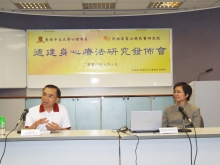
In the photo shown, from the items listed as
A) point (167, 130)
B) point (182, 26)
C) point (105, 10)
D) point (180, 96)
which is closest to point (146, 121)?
point (167, 130)

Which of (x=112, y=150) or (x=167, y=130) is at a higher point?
(x=167, y=130)

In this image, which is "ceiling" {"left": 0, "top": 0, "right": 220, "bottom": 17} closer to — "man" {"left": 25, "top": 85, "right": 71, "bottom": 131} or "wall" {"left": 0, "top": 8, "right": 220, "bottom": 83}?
"wall" {"left": 0, "top": 8, "right": 220, "bottom": 83}

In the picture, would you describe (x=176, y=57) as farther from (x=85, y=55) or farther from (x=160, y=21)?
(x=85, y=55)

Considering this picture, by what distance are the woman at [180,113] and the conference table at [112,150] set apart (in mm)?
634

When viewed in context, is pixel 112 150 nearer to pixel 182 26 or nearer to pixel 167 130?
pixel 167 130

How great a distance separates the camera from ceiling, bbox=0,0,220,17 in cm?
A: 548

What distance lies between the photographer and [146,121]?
9.27ft

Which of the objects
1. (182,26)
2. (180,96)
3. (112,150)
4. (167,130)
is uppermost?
(182,26)

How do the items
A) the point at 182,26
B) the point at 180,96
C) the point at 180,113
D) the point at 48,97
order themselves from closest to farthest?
the point at 48,97 < the point at 180,113 < the point at 180,96 < the point at 182,26

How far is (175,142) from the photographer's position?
2.77 metres

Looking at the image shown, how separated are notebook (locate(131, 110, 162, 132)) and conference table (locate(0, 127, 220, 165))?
0.10m

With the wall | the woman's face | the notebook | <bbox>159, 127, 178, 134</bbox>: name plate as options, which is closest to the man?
the notebook

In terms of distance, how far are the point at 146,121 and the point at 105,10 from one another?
139 inches

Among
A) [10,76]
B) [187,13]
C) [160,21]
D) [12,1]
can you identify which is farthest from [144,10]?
[10,76]
